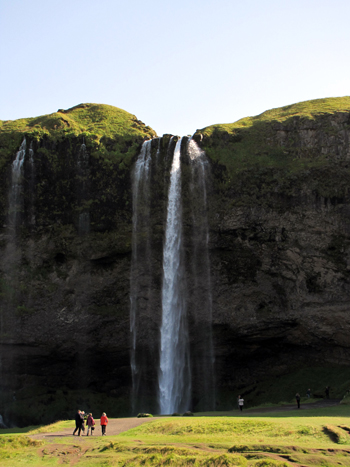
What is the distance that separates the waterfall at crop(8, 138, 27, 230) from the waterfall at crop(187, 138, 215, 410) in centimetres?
1567

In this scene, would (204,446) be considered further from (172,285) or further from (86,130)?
(86,130)

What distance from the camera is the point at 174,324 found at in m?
43.7

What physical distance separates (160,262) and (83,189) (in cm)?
999

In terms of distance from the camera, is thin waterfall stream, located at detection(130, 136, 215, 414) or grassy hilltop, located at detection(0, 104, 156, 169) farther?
grassy hilltop, located at detection(0, 104, 156, 169)

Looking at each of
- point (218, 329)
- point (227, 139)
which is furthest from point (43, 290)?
point (227, 139)

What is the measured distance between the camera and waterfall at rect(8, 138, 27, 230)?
47.4 metres

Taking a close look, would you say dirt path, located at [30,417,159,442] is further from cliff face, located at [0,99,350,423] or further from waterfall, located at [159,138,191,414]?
cliff face, located at [0,99,350,423]

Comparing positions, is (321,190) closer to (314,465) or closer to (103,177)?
(103,177)

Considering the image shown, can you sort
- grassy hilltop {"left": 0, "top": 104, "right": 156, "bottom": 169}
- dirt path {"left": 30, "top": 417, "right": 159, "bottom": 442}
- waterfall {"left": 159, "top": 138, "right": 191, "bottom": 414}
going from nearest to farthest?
dirt path {"left": 30, "top": 417, "right": 159, "bottom": 442} < waterfall {"left": 159, "top": 138, "right": 191, "bottom": 414} < grassy hilltop {"left": 0, "top": 104, "right": 156, "bottom": 169}

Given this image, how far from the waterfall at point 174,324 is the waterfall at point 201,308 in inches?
39.4

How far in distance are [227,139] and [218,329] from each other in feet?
57.9

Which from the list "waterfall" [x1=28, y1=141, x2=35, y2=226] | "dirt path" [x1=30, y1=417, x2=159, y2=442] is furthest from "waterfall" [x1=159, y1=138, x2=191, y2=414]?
"waterfall" [x1=28, y1=141, x2=35, y2=226]

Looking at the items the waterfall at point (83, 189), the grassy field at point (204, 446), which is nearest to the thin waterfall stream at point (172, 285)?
the waterfall at point (83, 189)

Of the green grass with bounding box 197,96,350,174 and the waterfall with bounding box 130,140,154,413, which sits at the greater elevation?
the green grass with bounding box 197,96,350,174
